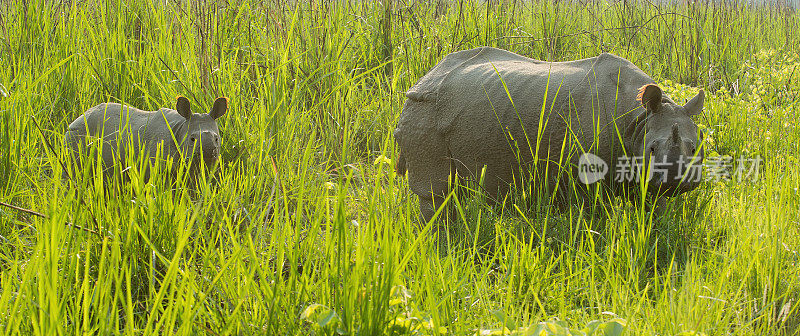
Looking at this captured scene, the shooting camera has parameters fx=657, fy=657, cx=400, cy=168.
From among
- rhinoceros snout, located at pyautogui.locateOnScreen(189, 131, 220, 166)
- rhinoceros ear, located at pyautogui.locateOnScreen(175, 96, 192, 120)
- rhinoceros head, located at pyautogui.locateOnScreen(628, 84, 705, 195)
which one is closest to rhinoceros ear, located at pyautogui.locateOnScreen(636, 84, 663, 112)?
rhinoceros head, located at pyautogui.locateOnScreen(628, 84, 705, 195)

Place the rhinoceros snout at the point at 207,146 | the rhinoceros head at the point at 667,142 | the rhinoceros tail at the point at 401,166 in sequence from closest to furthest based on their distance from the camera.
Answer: the rhinoceros head at the point at 667,142
the rhinoceros snout at the point at 207,146
the rhinoceros tail at the point at 401,166

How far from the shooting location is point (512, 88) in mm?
2973

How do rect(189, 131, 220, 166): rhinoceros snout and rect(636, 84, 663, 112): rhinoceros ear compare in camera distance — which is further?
rect(189, 131, 220, 166): rhinoceros snout

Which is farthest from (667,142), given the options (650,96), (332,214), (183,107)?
(183,107)

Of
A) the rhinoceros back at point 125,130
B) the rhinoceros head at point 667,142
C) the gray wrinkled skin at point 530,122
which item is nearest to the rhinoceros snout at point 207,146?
the rhinoceros back at point 125,130

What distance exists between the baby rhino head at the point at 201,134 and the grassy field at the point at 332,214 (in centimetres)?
17

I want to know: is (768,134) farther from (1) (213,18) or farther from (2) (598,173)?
(1) (213,18)

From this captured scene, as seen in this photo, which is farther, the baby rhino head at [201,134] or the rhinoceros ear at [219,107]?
the rhinoceros ear at [219,107]

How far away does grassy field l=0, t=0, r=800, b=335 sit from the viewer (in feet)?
5.53

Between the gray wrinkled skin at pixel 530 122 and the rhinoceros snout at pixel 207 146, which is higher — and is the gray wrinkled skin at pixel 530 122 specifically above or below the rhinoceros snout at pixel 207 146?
above

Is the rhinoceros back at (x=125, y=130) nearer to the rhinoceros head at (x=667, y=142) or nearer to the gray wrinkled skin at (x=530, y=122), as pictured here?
the gray wrinkled skin at (x=530, y=122)

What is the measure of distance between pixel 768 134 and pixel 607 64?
4.87 feet

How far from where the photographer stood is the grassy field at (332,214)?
5.53ft

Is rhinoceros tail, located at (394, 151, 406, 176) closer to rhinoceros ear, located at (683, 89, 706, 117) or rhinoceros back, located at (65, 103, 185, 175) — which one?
rhinoceros back, located at (65, 103, 185, 175)
